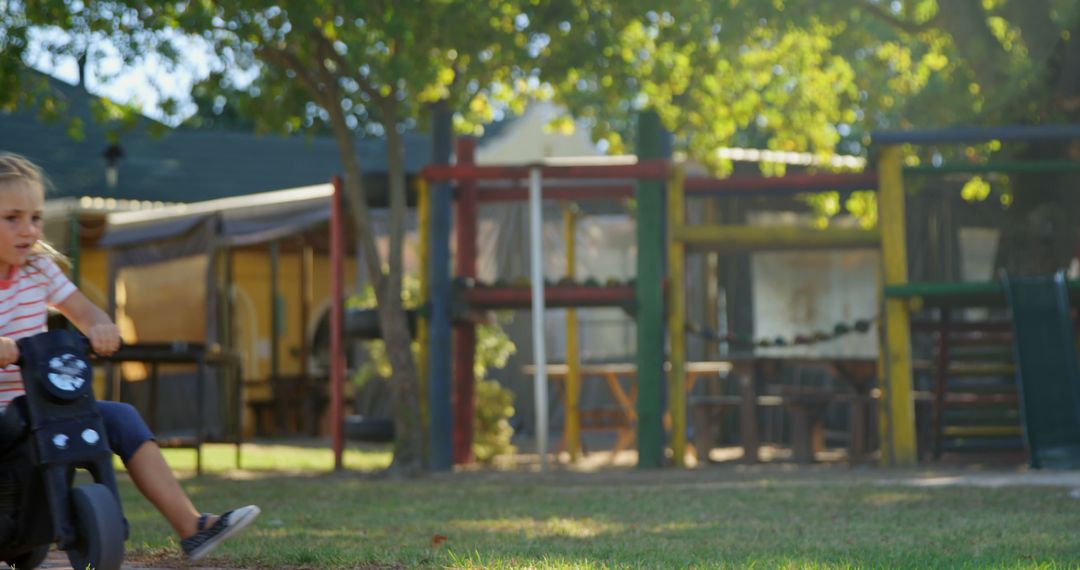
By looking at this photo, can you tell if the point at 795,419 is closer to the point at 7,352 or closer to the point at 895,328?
the point at 895,328

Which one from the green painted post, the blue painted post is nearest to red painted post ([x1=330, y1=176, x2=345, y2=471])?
the blue painted post

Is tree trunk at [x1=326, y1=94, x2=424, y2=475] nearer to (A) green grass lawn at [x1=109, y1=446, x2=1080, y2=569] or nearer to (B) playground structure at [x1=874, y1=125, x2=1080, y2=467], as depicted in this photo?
(A) green grass lawn at [x1=109, y1=446, x2=1080, y2=569]

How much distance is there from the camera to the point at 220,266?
59.3 feet

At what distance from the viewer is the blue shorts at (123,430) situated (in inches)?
178

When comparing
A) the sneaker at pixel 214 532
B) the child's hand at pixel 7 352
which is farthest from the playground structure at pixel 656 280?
the child's hand at pixel 7 352

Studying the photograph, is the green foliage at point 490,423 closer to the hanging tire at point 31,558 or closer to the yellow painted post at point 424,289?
the yellow painted post at point 424,289

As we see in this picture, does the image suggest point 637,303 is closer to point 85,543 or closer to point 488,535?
point 488,535

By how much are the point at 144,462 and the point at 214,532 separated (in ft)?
0.93

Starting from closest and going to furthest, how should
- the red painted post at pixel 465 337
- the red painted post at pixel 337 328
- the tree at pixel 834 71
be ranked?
the red painted post at pixel 337 328 → the red painted post at pixel 465 337 → the tree at pixel 834 71

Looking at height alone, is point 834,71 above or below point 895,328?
above

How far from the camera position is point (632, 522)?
21.6 ft

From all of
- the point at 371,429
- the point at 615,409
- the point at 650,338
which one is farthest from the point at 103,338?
the point at 615,409

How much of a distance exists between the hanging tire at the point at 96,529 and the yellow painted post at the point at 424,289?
6.54 m

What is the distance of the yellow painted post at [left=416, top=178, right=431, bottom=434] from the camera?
10.9 meters
